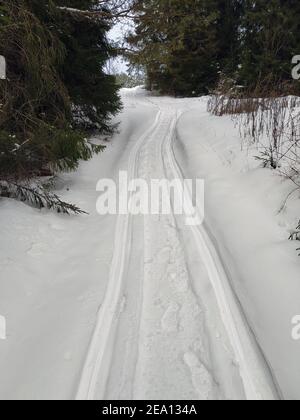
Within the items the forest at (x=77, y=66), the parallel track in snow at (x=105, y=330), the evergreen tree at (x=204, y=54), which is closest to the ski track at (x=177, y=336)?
the parallel track in snow at (x=105, y=330)

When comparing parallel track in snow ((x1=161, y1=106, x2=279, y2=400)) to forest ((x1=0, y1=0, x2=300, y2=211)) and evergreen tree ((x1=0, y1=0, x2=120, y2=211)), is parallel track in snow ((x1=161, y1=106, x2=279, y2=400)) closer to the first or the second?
forest ((x1=0, y1=0, x2=300, y2=211))

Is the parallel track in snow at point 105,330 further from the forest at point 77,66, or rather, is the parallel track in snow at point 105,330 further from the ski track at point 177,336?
the forest at point 77,66

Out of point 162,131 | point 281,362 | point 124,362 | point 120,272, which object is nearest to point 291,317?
point 281,362

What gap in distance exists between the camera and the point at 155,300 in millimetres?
3129

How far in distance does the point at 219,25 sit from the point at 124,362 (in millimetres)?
20829

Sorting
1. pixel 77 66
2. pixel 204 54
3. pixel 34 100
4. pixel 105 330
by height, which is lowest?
pixel 105 330

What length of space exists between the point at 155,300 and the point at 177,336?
19.1 inches

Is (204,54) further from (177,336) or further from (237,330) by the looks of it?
(177,336)

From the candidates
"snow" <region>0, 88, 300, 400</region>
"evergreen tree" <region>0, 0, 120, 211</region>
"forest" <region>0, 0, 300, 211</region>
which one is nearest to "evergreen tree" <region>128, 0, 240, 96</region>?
"forest" <region>0, 0, 300, 211</region>

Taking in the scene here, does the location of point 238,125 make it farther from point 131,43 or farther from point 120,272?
point 120,272

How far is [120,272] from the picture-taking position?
359cm

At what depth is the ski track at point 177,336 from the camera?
2303mm

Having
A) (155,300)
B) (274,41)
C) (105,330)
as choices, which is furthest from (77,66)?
(274,41)
